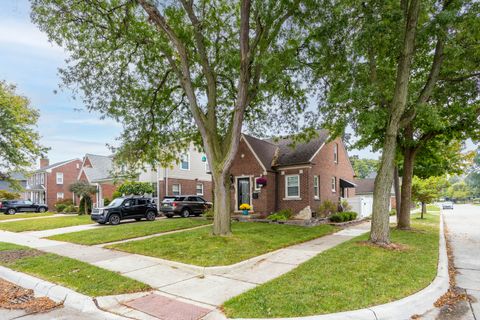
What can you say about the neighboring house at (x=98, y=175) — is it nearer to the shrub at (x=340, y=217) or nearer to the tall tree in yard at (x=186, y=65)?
the tall tree in yard at (x=186, y=65)

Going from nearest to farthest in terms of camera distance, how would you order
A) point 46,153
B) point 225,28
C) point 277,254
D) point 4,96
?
point 277,254 < point 225,28 < point 4,96 < point 46,153

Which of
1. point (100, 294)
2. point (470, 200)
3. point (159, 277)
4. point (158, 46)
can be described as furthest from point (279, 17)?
point (470, 200)

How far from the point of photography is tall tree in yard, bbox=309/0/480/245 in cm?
958

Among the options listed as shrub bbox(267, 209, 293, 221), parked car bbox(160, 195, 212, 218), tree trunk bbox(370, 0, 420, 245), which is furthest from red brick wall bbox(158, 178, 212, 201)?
tree trunk bbox(370, 0, 420, 245)

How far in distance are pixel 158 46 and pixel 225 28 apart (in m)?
3.36

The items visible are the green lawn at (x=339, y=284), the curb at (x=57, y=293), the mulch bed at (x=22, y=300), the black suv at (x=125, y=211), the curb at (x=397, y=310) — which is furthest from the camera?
the black suv at (x=125, y=211)

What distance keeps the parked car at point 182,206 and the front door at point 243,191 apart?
12.3 ft

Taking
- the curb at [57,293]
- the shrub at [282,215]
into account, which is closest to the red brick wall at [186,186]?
the shrub at [282,215]

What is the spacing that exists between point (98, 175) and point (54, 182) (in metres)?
10.3

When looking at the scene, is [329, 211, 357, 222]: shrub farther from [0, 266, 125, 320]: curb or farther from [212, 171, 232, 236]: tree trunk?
[0, 266, 125, 320]: curb

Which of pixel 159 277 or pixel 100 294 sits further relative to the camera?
pixel 159 277

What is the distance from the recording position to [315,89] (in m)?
13.4

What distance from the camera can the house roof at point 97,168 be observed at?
114 feet

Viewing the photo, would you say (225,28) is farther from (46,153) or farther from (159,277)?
(46,153)
